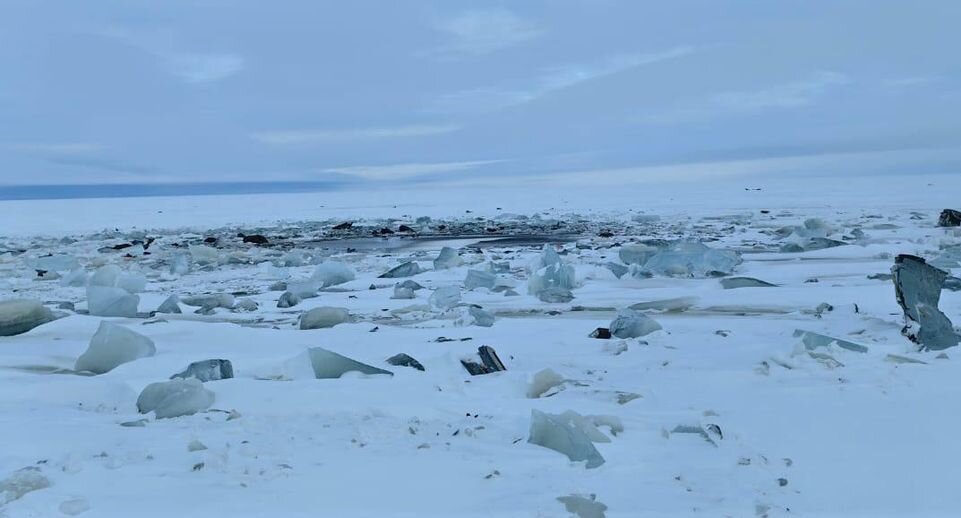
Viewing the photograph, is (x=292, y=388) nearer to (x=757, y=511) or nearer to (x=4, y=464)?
(x=4, y=464)

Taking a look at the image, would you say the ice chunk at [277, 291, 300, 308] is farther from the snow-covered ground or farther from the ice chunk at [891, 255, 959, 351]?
the ice chunk at [891, 255, 959, 351]

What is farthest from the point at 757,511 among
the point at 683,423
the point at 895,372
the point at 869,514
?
the point at 895,372

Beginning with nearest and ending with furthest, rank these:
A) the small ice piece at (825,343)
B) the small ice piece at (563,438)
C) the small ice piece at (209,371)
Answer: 1. the small ice piece at (563,438)
2. the small ice piece at (209,371)
3. the small ice piece at (825,343)

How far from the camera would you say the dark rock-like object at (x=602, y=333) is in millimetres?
3135

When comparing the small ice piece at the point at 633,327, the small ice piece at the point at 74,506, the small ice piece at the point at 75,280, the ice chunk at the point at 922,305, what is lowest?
the small ice piece at the point at 75,280

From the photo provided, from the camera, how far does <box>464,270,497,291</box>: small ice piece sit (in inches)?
193

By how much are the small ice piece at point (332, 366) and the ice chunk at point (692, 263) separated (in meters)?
3.08

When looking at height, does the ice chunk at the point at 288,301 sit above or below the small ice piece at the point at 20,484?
below

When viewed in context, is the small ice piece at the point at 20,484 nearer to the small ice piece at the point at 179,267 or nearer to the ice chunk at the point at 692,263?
the ice chunk at the point at 692,263

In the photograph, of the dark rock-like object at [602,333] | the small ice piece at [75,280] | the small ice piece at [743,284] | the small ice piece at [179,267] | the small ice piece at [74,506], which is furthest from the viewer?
the small ice piece at [179,267]

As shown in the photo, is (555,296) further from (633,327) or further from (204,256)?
(204,256)

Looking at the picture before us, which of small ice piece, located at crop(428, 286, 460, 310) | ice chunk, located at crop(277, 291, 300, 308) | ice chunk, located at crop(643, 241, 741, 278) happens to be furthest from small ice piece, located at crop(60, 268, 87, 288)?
ice chunk, located at crop(643, 241, 741, 278)

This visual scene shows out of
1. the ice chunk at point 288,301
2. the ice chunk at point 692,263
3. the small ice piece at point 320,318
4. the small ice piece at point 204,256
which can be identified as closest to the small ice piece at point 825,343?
the small ice piece at point 320,318

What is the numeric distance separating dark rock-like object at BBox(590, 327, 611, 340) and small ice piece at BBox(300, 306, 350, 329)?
4.14 feet
